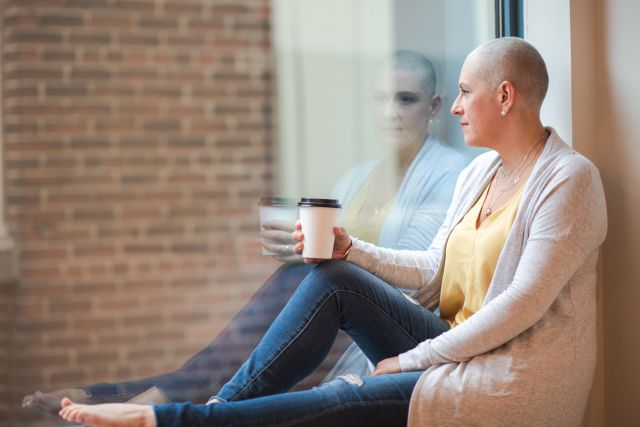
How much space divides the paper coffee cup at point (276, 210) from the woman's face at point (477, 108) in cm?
58

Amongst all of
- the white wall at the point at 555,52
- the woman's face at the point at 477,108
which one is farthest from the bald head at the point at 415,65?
the woman's face at the point at 477,108

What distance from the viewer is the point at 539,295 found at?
1706 millimetres

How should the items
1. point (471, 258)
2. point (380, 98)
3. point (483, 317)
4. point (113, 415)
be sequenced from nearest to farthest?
point (113, 415), point (483, 317), point (471, 258), point (380, 98)

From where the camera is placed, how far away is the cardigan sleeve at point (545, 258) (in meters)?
1.71

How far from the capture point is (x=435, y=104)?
2545mm

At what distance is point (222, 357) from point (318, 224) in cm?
69

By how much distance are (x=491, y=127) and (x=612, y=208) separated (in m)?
0.47

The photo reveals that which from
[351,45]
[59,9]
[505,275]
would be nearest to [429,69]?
[351,45]

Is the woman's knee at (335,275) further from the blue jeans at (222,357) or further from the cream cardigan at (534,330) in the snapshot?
the blue jeans at (222,357)

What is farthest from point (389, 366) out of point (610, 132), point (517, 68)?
point (610, 132)

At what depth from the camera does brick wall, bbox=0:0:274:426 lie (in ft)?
6.66

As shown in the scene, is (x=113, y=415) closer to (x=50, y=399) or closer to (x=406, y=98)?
(x=50, y=399)

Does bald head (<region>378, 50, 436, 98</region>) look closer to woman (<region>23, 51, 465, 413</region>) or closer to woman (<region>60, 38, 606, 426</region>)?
woman (<region>23, 51, 465, 413</region>)

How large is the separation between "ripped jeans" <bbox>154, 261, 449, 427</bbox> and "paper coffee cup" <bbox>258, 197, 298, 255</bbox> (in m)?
0.32
